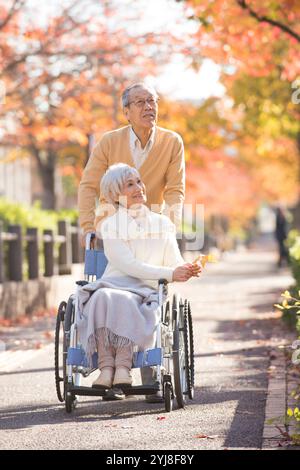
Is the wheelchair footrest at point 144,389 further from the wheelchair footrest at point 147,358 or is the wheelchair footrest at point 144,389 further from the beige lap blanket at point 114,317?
the beige lap blanket at point 114,317

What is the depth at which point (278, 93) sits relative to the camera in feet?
80.6

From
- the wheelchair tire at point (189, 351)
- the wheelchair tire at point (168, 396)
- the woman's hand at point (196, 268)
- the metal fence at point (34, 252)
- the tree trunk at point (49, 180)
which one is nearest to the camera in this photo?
the wheelchair tire at point (168, 396)

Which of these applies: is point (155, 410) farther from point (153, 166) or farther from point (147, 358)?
point (153, 166)

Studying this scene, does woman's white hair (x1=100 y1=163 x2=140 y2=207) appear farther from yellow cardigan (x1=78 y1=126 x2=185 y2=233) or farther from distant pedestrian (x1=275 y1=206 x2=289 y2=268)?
distant pedestrian (x1=275 y1=206 x2=289 y2=268)

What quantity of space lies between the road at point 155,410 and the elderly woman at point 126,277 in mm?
393

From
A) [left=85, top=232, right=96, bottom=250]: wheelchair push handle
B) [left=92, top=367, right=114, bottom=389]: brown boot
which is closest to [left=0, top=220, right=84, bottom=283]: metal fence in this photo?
[left=85, top=232, right=96, bottom=250]: wheelchair push handle

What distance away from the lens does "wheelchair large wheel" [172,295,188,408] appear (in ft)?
22.6

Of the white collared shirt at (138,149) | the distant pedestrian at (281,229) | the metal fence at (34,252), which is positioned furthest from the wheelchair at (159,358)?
the distant pedestrian at (281,229)

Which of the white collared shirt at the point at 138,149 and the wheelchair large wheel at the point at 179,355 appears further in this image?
the white collared shirt at the point at 138,149

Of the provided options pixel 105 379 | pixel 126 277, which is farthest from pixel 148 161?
pixel 105 379

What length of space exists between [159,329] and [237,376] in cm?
221

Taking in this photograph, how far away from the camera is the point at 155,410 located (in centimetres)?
714

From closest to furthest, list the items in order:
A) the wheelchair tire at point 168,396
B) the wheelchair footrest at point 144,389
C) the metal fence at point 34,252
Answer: the wheelchair footrest at point 144,389
the wheelchair tire at point 168,396
the metal fence at point 34,252

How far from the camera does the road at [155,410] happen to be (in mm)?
5988
